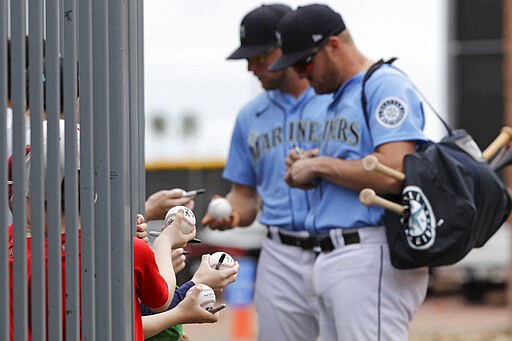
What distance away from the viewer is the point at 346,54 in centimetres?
564

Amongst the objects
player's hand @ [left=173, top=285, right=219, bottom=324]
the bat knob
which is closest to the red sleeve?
player's hand @ [left=173, top=285, right=219, bottom=324]

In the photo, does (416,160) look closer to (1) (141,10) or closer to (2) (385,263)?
(2) (385,263)

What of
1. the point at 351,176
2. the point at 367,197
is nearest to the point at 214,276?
the point at 367,197

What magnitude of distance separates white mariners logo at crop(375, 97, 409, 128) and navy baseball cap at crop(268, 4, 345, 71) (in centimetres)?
41

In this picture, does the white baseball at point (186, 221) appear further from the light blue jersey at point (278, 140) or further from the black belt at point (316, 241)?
the light blue jersey at point (278, 140)

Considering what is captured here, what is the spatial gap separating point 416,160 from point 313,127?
66 cm

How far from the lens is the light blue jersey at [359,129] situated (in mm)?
5363

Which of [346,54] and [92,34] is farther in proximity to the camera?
[346,54]

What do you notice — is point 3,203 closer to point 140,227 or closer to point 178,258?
point 140,227

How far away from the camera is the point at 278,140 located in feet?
19.5

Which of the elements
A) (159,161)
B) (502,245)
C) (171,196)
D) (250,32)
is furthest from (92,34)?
(159,161)

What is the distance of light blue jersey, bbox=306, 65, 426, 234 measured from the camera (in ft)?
17.6

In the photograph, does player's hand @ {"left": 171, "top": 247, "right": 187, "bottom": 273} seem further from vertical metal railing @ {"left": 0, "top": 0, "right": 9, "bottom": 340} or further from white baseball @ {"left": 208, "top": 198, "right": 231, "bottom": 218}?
white baseball @ {"left": 208, "top": 198, "right": 231, "bottom": 218}

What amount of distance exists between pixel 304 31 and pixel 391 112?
0.53 meters
